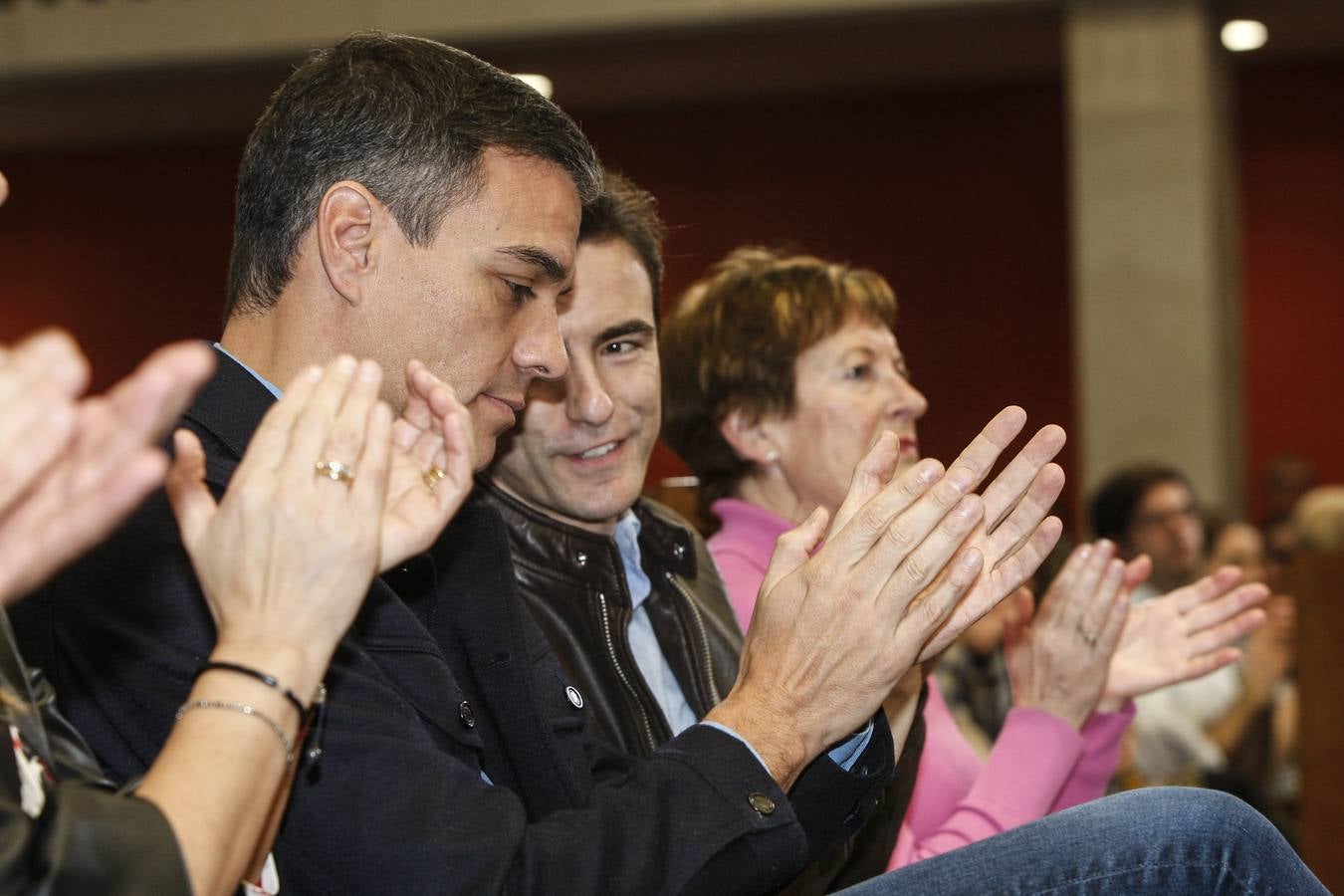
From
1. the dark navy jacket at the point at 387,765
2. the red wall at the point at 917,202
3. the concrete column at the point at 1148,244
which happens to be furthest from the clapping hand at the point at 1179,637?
the red wall at the point at 917,202

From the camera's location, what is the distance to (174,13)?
252 inches

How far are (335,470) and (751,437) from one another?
1.32 m

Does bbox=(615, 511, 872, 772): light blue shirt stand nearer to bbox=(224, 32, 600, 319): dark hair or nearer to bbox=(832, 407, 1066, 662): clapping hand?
bbox=(832, 407, 1066, 662): clapping hand

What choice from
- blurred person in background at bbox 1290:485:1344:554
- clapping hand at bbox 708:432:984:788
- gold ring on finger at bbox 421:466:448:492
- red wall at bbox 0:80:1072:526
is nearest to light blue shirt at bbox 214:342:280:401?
gold ring on finger at bbox 421:466:448:492

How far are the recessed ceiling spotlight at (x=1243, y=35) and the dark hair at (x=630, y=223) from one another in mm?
4842

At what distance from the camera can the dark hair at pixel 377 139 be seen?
1465 mm

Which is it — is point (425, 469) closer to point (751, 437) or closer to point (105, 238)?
point (751, 437)

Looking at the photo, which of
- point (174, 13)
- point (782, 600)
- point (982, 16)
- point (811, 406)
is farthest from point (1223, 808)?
point (174, 13)

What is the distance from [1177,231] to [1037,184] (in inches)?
53.8

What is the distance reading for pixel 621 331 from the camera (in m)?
1.95

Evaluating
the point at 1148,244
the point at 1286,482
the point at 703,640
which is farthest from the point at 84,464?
the point at 1286,482

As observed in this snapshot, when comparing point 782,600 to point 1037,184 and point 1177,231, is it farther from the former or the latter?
point 1037,184

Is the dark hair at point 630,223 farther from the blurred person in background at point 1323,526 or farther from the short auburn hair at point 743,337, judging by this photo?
the blurred person in background at point 1323,526

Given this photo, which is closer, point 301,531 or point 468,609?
point 301,531
